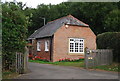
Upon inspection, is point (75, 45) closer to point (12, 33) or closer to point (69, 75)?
point (69, 75)

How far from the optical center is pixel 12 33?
472 inches

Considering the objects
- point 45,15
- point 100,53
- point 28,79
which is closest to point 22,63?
point 28,79

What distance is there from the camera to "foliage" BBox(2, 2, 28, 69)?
11.7m

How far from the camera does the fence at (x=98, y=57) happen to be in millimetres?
14948

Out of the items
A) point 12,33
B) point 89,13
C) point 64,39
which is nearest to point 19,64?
point 12,33

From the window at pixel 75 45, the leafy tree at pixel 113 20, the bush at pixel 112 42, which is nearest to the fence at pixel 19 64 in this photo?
the bush at pixel 112 42

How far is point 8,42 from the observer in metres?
11.9

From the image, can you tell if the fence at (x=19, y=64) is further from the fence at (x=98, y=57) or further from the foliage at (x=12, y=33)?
the fence at (x=98, y=57)

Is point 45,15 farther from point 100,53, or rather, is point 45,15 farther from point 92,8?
point 100,53

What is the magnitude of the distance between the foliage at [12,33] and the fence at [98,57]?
5209 mm

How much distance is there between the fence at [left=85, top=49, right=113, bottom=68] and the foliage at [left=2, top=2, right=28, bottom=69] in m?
5.21

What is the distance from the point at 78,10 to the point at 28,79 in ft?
108

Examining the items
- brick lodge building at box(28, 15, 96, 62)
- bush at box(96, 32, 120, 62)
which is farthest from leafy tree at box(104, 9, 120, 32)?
bush at box(96, 32, 120, 62)

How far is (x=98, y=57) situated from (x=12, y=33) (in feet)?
24.7
